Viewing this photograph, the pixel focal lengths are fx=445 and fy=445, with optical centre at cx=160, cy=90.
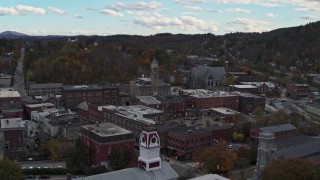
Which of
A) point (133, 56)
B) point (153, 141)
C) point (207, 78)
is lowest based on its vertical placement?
point (207, 78)

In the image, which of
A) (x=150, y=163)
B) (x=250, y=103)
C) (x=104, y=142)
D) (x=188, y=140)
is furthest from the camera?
(x=250, y=103)

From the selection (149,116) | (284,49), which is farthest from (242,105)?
(284,49)

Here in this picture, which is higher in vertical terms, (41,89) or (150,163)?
(150,163)

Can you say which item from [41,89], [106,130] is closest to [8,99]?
[41,89]

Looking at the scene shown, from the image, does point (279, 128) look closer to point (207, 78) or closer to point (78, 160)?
point (78, 160)

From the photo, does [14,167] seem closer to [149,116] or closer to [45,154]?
[45,154]

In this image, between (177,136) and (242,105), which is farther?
(242,105)
